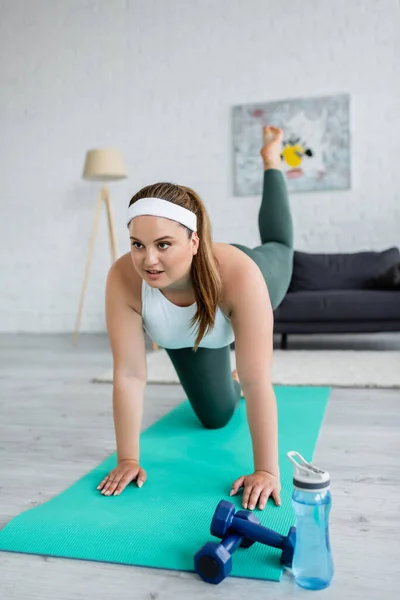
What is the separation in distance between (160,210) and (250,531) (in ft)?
2.36

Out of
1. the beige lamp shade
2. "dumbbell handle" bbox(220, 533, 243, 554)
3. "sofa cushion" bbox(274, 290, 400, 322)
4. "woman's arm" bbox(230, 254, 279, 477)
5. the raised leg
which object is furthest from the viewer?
the beige lamp shade

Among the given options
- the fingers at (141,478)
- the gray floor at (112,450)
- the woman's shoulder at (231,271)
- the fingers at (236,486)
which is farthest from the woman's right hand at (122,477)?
the woman's shoulder at (231,271)

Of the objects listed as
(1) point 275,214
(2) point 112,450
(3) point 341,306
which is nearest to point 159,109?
(3) point 341,306

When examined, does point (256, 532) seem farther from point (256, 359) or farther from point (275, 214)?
point (275, 214)

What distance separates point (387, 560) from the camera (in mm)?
1240

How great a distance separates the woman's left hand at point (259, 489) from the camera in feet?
A: 4.81

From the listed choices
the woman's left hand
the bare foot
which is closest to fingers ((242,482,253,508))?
the woman's left hand

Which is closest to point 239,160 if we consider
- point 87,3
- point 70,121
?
point 70,121

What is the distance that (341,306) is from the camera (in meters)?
4.00

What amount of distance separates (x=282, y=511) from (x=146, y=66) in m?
4.55

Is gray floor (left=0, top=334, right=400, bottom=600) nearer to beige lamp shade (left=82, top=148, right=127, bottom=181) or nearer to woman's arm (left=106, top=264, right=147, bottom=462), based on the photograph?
woman's arm (left=106, top=264, right=147, bottom=462)

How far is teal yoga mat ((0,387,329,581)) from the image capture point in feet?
4.18

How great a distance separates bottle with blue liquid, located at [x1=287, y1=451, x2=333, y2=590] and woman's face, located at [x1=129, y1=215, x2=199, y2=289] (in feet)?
1.69

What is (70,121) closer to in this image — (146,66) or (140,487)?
(146,66)
